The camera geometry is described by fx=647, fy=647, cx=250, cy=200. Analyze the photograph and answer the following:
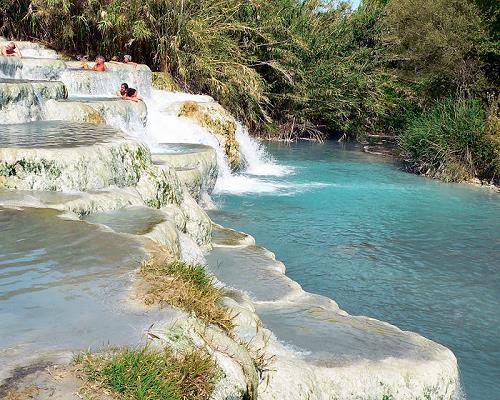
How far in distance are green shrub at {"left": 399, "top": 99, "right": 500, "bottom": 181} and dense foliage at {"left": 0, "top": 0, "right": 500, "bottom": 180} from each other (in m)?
0.10

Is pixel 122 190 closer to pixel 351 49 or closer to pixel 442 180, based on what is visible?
pixel 442 180

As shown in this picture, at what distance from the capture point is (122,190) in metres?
8.90

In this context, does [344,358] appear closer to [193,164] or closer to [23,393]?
[23,393]

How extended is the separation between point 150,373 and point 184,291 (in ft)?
4.13

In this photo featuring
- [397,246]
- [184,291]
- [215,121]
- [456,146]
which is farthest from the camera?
[456,146]

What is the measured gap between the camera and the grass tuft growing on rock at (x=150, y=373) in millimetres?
3303

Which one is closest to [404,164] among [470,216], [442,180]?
[442,180]

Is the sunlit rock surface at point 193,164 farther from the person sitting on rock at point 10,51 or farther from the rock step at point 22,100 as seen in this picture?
the person sitting on rock at point 10,51

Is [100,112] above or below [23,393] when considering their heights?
above

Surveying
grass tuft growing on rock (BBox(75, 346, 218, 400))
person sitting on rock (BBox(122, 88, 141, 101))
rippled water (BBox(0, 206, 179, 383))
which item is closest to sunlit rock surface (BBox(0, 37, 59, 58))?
person sitting on rock (BBox(122, 88, 141, 101))

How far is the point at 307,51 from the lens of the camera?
87.5 ft

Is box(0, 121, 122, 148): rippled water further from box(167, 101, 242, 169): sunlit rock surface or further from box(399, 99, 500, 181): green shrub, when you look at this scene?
box(399, 99, 500, 181): green shrub

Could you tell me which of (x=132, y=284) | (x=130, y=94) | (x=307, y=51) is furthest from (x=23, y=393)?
(x=307, y=51)

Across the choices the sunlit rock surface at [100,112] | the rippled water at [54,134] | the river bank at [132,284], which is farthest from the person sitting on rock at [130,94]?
the rippled water at [54,134]
